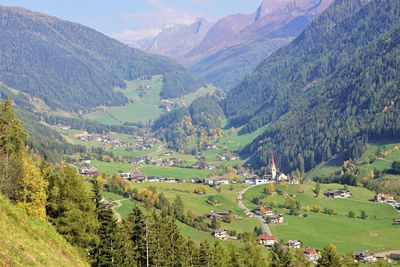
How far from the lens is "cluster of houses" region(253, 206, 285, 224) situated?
185 metres

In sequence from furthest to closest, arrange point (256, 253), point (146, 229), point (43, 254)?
point (256, 253) → point (146, 229) → point (43, 254)

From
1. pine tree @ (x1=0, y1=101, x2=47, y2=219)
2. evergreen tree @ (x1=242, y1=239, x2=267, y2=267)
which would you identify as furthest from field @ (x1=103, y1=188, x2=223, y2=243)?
pine tree @ (x1=0, y1=101, x2=47, y2=219)

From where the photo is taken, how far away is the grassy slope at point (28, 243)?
42.8 meters

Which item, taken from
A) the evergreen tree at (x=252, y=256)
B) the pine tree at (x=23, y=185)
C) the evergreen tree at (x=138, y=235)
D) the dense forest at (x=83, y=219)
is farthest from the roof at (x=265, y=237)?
the pine tree at (x=23, y=185)

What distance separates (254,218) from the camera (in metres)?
187

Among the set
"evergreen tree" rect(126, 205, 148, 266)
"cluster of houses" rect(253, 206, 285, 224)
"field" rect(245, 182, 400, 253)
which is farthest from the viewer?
"cluster of houses" rect(253, 206, 285, 224)

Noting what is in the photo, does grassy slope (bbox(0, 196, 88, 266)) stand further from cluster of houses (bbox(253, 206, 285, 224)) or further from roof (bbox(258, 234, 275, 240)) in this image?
cluster of houses (bbox(253, 206, 285, 224))

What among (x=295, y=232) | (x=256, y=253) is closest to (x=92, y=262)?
(x=256, y=253)

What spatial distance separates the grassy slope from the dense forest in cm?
539

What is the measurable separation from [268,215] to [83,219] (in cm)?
12688

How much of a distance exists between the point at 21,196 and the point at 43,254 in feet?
59.7

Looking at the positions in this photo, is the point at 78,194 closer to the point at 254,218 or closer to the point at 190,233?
the point at 190,233

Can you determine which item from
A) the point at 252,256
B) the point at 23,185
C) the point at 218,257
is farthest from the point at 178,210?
the point at 23,185

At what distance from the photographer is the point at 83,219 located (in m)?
67.9
